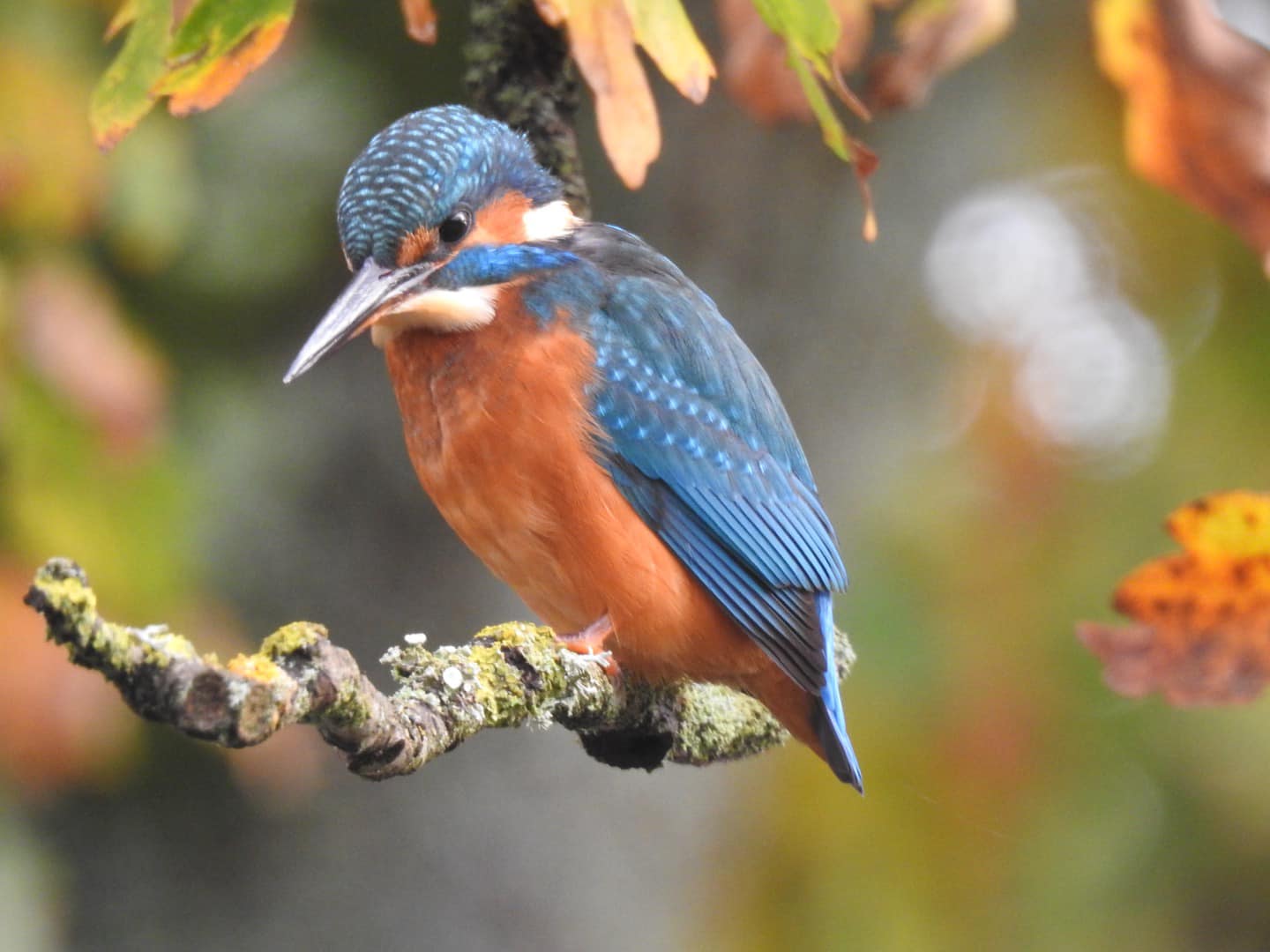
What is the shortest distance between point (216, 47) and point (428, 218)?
57 centimetres

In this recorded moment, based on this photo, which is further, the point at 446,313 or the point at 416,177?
the point at 446,313

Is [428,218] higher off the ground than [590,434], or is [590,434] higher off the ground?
[428,218]

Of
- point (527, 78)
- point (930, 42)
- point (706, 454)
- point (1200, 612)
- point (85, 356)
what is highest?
point (930, 42)

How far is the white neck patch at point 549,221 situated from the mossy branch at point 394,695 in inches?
30.6

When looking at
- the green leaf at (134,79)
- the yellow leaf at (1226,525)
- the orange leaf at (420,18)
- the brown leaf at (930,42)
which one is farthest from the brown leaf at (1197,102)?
the green leaf at (134,79)

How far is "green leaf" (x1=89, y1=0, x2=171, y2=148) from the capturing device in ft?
5.61


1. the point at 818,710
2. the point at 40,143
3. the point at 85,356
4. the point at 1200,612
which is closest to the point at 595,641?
the point at 818,710

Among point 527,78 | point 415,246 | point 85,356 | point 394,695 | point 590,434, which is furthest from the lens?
point 85,356

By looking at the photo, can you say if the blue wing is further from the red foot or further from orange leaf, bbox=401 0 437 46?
orange leaf, bbox=401 0 437 46

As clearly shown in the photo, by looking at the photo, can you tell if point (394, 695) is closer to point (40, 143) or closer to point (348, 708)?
point (348, 708)

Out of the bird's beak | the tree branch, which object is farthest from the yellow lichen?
the tree branch

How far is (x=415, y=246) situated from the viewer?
2219 mm

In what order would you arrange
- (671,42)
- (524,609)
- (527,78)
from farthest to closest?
1. (524,609)
2. (527,78)
3. (671,42)

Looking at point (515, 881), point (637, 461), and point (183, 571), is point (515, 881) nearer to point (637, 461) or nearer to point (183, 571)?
point (183, 571)
